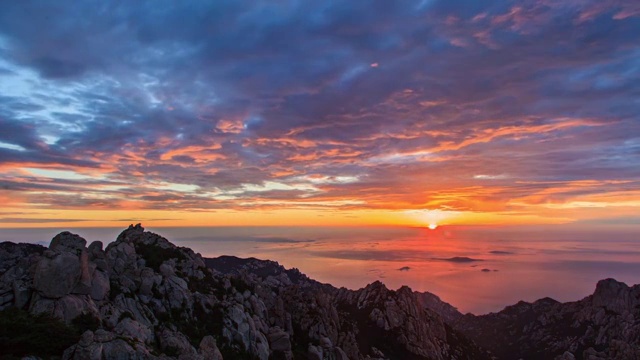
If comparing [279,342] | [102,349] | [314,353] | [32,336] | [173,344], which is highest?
[32,336]

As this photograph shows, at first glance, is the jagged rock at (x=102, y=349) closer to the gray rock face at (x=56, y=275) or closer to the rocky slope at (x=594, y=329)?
the gray rock face at (x=56, y=275)

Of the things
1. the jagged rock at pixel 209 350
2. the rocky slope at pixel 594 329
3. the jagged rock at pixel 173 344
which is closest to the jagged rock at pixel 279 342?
the jagged rock at pixel 209 350

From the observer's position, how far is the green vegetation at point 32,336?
83.5 ft

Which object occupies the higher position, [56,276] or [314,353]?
[56,276]

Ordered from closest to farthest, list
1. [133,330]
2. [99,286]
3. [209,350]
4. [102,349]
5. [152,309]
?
[102,349] → [133,330] → [99,286] → [209,350] → [152,309]

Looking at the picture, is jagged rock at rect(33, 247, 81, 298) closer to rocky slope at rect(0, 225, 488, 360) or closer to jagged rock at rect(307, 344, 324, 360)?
rocky slope at rect(0, 225, 488, 360)

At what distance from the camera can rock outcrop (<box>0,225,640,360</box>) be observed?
3522 cm

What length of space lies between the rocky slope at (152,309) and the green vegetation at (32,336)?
3.6 inches

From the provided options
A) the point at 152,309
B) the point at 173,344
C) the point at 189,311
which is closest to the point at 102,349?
the point at 173,344

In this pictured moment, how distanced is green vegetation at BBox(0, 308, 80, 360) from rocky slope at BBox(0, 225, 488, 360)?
0.30 feet

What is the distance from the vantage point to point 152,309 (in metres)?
52.5

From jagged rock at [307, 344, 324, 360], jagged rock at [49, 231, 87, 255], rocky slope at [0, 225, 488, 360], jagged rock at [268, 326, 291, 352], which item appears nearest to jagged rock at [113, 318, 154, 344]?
rocky slope at [0, 225, 488, 360]

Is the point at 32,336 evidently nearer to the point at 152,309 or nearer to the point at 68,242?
the point at 68,242

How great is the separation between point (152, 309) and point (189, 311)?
22.7 feet
